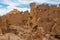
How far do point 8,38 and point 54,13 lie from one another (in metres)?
10.6

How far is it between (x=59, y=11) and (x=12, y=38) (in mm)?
10406

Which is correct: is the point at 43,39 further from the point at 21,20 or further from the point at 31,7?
the point at 21,20

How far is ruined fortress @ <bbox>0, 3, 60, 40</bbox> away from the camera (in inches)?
788

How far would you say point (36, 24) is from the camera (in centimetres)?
2509

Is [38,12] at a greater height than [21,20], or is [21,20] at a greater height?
[38,12]

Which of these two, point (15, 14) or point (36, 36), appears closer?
point (36, 36)

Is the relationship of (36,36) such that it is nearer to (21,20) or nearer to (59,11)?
(59,11)

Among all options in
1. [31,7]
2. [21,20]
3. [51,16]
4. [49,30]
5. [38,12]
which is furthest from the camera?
[21,20]

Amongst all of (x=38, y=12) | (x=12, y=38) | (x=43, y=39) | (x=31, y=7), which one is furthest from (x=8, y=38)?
(x=31, y=7)

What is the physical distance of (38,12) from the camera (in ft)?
98.9

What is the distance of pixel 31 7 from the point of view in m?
A: 32.9

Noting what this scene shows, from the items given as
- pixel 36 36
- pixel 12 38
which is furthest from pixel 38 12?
pixel 12 38

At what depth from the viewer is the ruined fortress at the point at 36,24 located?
788 inches

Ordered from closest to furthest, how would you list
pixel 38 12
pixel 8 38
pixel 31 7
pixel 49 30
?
pixel 8 38 < pixel 49 30 < pixel 38 12 < pixel 31 7
